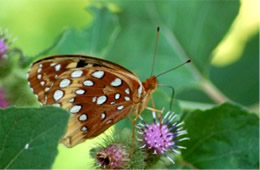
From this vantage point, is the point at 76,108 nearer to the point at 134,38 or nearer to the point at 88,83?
the point at 88,83

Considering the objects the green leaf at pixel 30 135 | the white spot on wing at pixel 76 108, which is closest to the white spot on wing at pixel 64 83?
the white spot on wing at pixel 76 108

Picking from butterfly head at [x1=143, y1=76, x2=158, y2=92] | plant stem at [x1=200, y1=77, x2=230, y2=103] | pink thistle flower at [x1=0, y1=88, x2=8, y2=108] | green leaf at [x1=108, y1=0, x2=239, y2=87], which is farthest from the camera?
green leaf at [x1=108, y1=0, x2=239, y2=87]

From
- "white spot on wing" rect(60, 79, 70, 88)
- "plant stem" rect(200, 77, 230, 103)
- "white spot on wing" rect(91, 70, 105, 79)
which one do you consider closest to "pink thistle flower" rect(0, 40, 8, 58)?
"white spot on wing" rect(60, 79, 70, 88)

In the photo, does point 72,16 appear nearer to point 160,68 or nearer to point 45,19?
point 45,19

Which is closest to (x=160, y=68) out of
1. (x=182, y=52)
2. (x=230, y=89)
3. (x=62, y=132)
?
(x=182, y=52)

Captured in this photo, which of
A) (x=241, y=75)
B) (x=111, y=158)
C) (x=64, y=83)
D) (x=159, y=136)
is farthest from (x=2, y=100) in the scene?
(x=241, y=75)

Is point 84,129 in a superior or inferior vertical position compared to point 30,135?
superior

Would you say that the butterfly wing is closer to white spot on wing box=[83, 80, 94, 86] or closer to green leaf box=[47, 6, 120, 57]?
white spot on wing box=[83, 80, 94, 86]
